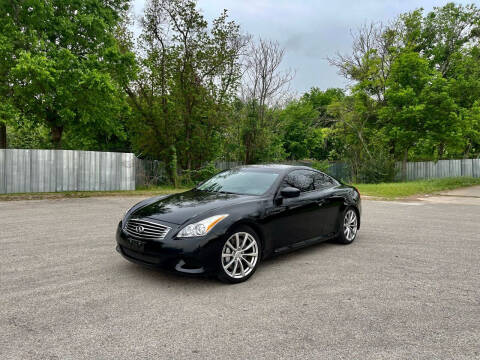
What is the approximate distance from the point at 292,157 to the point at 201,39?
2854 centimetres

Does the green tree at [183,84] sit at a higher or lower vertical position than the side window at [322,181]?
higher

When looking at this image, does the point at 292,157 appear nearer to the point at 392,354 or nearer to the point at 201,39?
the point at 201,39

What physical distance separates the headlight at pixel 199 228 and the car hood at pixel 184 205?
14 centimetres

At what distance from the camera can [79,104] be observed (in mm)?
17766

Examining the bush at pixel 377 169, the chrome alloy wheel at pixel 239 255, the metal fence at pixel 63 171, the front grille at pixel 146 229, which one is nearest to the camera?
the front grille at pixel 146 229

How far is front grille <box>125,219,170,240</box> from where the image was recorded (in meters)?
4.27

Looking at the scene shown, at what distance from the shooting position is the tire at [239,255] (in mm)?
4344

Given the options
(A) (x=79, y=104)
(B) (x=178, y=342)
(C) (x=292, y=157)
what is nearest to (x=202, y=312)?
(B) (x=178, y=342)

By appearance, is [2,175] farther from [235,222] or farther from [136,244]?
[235,222]

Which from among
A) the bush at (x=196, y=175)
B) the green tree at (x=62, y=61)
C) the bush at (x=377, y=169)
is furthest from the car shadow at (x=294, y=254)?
the bush at (x=377, y=169)

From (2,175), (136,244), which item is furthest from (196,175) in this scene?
(136,244)

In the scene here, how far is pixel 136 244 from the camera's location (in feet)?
14.4

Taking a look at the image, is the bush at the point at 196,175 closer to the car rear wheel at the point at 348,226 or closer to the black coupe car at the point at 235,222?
the car rear wheel at the point at 348,226

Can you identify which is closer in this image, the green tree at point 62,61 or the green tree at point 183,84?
the green tree at point 62,61
